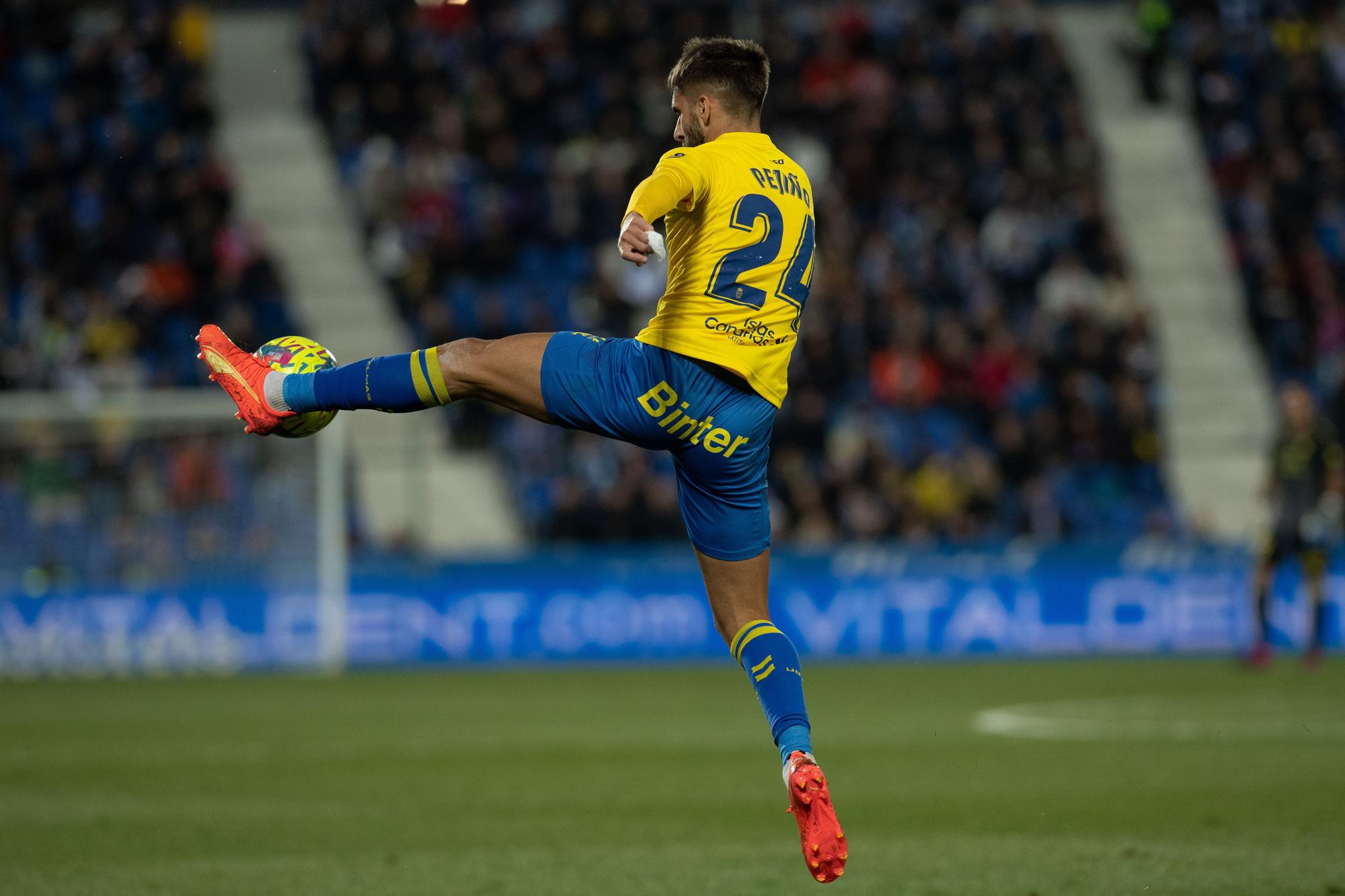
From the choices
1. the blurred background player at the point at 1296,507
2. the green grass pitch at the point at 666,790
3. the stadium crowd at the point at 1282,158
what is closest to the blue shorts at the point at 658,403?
the green grass pitch at the point at 666,790

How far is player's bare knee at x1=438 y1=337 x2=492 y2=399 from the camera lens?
5.45m

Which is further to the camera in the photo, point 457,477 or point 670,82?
point 457,477

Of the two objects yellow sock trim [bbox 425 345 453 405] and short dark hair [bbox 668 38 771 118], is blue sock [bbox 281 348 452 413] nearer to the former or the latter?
yellow sock trim [bbox 425 345 453 405]

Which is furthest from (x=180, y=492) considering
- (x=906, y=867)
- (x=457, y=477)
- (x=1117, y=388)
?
(x=906, y=867)

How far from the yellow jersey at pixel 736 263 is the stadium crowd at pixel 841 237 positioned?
41.9 feet

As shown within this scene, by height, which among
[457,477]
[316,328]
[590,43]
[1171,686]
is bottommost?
[1171,686]

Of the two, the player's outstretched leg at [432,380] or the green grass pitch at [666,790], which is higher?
the player's outstretched leg at [432,380]

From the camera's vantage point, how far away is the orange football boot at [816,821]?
5.10m

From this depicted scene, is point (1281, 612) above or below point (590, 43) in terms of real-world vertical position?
below

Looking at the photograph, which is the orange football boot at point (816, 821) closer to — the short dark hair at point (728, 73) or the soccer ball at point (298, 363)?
the soccer ball at point (298, 363)

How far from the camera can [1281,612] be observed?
17766mm

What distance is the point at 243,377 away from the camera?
5703 millimetres

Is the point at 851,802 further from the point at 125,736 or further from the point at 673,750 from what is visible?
the point at 125,736

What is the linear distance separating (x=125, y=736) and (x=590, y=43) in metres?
14.5
